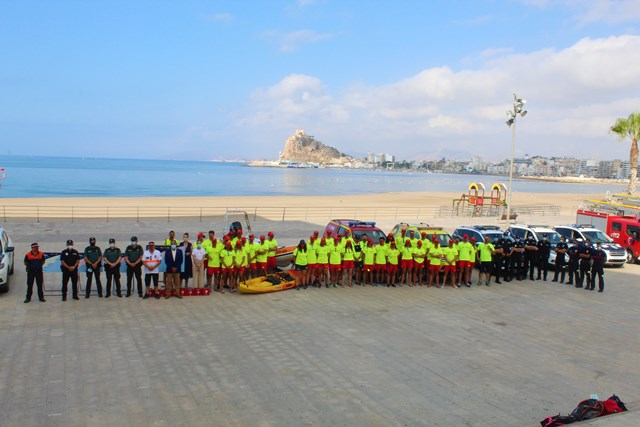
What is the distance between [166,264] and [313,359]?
228 inches

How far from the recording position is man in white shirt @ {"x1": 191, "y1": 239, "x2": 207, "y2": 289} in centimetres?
1420

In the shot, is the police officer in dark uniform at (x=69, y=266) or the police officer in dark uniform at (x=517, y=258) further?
the police officer in dark uniform at (x=517, y=258)

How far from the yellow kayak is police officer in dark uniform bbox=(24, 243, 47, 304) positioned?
473cm

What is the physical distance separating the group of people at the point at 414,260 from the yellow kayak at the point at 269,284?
300 mm

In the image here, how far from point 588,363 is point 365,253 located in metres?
7.12

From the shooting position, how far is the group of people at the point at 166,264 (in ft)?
42.8

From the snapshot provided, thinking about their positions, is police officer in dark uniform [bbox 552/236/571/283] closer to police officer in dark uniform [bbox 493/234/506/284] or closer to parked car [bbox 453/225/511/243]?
parked car [bbox 453/225/511/243]

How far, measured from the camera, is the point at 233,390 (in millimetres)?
7930

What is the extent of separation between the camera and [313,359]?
9438 millimetres

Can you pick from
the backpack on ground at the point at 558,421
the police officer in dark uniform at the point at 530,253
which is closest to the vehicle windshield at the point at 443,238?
the police officer in dark uniform at the point at 530,253

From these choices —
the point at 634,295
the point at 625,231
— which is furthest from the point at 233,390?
the point at 625,231

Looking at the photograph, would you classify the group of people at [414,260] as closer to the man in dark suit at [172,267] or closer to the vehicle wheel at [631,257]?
the man in dark suit at [172,267]

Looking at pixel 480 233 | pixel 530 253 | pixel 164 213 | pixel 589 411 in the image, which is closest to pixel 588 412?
pixel 589 411

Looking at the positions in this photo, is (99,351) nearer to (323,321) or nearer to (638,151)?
(323,321)
